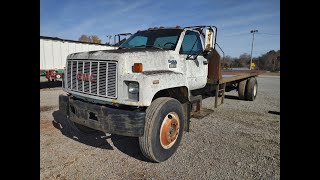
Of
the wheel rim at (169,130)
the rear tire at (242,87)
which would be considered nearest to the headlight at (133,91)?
the wheel rim at (169,130)

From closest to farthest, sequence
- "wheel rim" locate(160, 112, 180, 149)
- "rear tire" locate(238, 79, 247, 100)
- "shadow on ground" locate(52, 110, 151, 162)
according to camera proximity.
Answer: "wheel rim" locate(160, 112, 180, 149)
"shadow on ground" locate(52, 110, 151, 162)
"rear tire" locate(238, 79, 247, 100)

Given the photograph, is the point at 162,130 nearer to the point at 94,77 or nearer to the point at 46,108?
the point at 94,77

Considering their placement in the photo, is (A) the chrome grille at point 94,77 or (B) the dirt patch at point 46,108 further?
(B) the dirt patch at point 46,108

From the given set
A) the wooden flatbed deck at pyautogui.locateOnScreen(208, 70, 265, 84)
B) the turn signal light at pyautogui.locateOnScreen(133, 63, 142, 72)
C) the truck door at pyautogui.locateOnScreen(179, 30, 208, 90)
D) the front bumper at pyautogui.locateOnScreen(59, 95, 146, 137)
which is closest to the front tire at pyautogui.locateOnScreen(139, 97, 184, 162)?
the front bumper at pyautogui.locateOnScreen(59, 95, 146, 137)

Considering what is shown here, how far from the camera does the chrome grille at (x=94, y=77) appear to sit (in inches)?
139

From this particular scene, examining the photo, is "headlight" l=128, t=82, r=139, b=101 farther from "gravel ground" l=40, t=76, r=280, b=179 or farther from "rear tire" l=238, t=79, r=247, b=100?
"rear tire" l=238, t=79, r=247, b=100

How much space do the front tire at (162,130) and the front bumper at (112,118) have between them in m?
0.15

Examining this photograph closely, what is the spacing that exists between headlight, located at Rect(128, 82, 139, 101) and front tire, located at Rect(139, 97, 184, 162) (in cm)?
28

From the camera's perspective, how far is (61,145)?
445cm

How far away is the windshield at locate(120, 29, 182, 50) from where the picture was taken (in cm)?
479

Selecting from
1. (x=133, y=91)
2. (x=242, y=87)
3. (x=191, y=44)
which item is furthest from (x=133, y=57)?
(x=242, y=87)

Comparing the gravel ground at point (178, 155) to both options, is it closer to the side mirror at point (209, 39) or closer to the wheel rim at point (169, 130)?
the wheel rim at point (169, 130)
